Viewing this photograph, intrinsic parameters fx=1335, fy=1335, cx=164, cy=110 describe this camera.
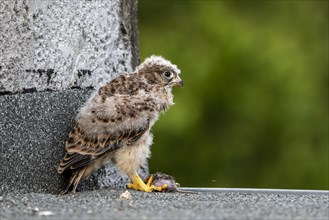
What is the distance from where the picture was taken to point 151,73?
895cm

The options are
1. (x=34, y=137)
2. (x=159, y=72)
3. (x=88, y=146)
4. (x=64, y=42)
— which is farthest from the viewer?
(x=159, y=72)

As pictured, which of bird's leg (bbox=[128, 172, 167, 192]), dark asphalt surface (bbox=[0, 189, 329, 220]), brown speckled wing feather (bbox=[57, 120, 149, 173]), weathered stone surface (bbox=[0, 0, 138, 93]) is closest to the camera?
dark asphalt surface (bbox=[0, 189, 329, 220])

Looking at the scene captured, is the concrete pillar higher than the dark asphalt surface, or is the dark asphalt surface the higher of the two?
the concrete pillar

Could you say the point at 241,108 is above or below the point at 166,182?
above

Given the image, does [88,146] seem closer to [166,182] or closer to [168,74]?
[166,182]

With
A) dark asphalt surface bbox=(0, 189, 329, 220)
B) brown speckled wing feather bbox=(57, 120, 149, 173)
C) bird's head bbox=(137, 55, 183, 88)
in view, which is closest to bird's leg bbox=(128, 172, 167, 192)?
brown speckled wing feather bbox=(57, 120, 149, 173)

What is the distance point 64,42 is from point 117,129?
26.5 inches

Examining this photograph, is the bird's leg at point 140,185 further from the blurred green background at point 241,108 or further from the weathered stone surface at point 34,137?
the blurred green background at point 241,108

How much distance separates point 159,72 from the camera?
29.5ft

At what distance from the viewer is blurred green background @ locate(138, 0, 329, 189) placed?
1306 cm

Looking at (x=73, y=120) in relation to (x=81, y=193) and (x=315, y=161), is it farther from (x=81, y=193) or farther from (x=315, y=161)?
(x=315, y=161)

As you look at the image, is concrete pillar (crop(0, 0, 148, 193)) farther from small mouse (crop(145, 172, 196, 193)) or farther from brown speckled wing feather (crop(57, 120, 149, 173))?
small mouse (crop(145, 172, 196, 193))

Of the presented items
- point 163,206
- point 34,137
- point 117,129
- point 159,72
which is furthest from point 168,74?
point 163,206

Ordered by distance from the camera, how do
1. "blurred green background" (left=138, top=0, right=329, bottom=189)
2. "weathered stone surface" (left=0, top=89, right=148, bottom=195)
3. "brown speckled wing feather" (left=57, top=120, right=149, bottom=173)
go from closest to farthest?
"weathered stone surface" (left=0, top=89, right=148, bottom=195) → "brown speckled wing feather" (left=57, top=120, right=149, bottom=173) → "blurred green background" (left=138, top=0, right=329, bottom=189)
